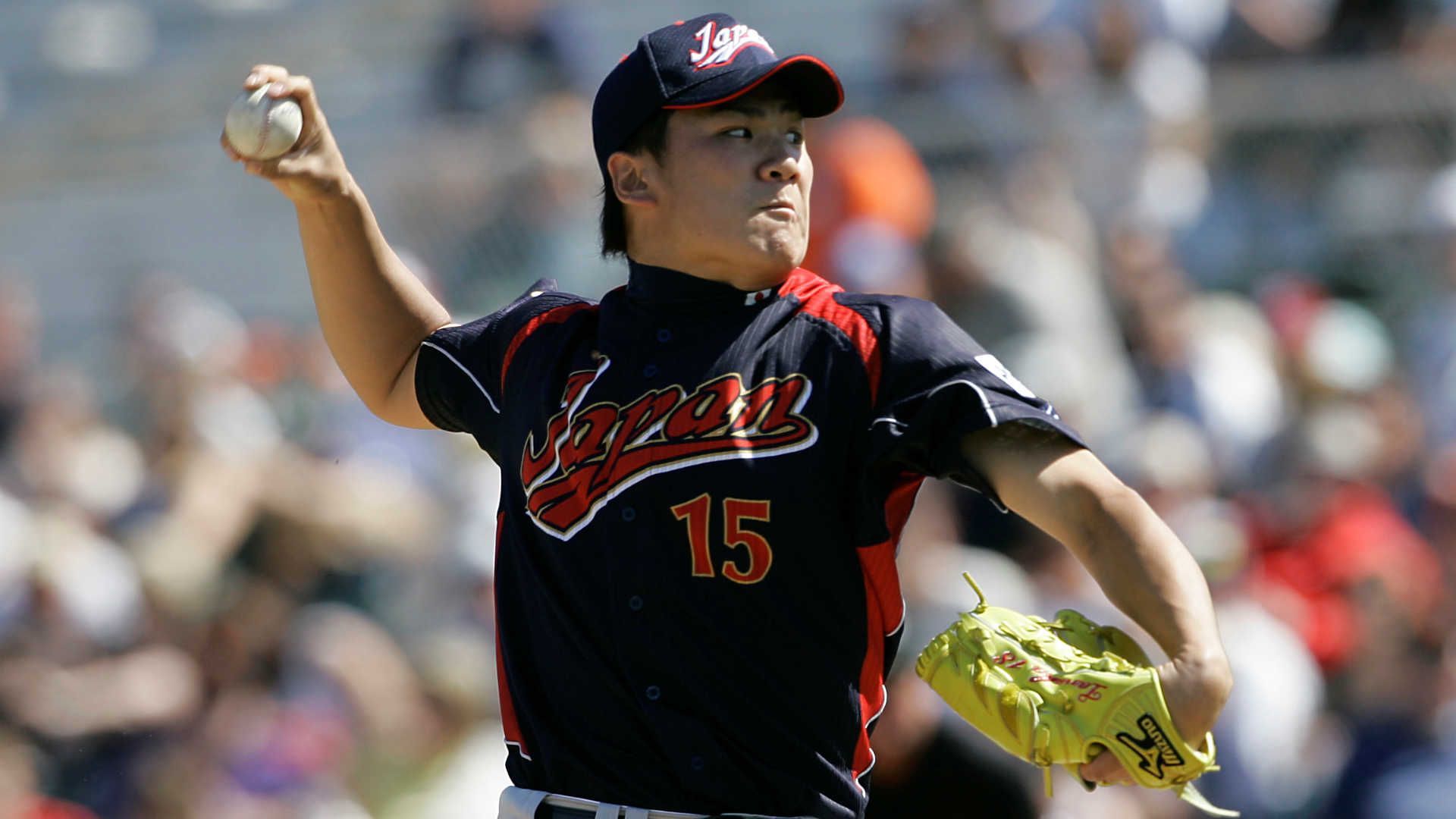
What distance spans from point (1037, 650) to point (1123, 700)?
0.23 m

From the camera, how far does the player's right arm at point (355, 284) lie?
10.6 feet

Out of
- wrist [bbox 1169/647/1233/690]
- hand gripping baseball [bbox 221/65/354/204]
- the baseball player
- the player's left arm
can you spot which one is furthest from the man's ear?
wrist [bbox 1169/647/1233/690]

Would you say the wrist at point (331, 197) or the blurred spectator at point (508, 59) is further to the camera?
the blurred spectator at point (508, 59)

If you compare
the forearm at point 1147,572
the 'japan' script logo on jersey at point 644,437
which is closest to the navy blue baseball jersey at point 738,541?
the 'japan' script logo on jersey at point 644,437

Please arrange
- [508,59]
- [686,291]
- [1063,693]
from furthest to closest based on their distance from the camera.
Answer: [508,59], [686,291], [1063,693]

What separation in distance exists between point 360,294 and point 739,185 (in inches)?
31.9

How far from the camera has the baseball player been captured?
2654 millimetres

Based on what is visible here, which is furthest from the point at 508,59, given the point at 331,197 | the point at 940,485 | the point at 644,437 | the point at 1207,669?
the point at 1207,669

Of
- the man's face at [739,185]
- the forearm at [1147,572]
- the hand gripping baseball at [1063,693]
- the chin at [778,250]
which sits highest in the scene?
the man's face at [739,185]

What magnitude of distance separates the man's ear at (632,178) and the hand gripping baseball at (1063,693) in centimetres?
82

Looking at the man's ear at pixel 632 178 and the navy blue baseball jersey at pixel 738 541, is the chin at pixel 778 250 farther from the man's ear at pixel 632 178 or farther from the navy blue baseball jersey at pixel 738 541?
the man's ear at pixel 632 178

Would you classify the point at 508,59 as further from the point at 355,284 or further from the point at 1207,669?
the point at 1207,669

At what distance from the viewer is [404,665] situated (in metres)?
6.77

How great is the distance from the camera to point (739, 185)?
9.43ft
